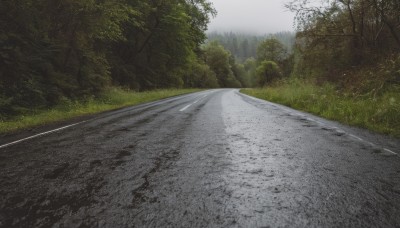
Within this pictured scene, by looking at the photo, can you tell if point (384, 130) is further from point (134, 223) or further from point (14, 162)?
point (14, 162)

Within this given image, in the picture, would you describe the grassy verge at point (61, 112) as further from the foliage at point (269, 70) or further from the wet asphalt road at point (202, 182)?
the foliage at point (269, 70)

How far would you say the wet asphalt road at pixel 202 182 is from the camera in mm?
2227

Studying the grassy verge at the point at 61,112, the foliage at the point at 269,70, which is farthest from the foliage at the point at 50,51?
the foliage at the point at 269,70

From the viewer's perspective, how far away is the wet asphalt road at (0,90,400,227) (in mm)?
2227

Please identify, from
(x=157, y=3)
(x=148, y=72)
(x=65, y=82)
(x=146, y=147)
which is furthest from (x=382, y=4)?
(x=148, y=72)

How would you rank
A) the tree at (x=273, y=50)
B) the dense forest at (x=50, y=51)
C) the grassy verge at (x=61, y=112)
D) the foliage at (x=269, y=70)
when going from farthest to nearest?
the tree at (x=273, y=50), the foliage at (x=269, y=70), the dense forest at (x=50, y=51), the grassy verge at (x=61, y=112)

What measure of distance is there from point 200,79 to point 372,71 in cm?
6358

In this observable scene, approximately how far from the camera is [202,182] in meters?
2.97

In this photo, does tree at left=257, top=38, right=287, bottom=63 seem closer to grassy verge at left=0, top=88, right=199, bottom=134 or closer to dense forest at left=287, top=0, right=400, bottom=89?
dense forest at left=287, top=0, right=400, bottom=89

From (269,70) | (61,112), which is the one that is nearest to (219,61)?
(269,70)

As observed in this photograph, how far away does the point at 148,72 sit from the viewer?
32250 mm

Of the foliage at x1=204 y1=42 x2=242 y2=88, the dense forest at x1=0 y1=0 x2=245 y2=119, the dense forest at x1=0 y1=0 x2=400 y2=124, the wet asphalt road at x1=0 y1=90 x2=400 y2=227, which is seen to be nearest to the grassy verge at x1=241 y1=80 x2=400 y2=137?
the dense forest at x1=0 y1=0 x2=400 y2=124

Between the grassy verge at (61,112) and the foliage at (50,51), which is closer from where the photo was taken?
the grassy verge at (61,112)

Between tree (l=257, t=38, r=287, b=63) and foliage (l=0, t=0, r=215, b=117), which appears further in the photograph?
tree (l=257, t=38, r=287, b=63)
